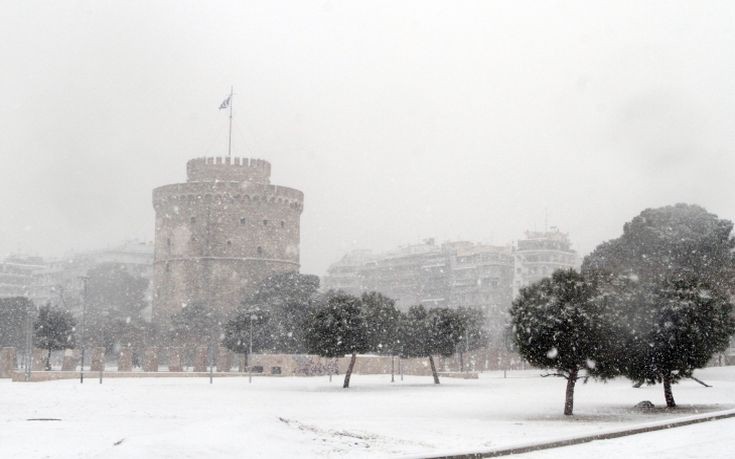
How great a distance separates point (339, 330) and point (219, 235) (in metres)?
35.2

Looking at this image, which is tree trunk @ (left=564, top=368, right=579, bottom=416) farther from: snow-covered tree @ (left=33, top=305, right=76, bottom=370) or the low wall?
snow-covered tree @ (left=33, top=305, right=76, bottom=370)

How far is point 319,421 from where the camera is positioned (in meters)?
18.4

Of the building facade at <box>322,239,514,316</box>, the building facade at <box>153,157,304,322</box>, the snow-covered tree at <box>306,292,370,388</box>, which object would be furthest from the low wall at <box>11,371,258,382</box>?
the building facade at <box>322,239,514,316</box>

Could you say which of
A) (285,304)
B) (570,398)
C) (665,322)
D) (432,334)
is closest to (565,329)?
(570,398)

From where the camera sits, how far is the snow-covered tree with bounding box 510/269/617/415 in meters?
21.5

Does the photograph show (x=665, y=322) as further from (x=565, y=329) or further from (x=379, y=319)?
(x=379, y=319)

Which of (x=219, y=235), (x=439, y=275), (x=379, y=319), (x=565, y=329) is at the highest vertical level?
(x=439, y=275)

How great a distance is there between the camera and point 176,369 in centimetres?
4781

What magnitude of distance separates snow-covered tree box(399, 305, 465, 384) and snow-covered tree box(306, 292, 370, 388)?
430cm

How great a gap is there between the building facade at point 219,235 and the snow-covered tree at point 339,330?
32.4 meters

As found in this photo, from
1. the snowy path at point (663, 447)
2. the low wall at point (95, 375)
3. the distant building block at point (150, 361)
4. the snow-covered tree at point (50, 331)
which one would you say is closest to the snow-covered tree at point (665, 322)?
the snowy path at point (663, 447)

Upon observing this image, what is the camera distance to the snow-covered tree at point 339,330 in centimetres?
3481

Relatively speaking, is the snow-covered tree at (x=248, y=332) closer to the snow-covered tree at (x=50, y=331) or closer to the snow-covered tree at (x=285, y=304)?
the snow-covered tree at (x=285, y=304)

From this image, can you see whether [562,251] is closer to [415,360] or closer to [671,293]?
[415,360]
